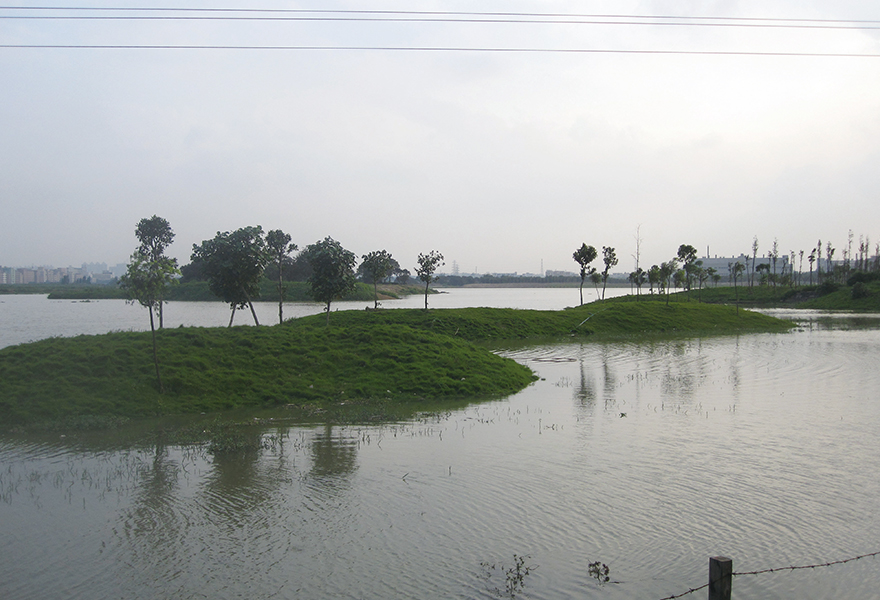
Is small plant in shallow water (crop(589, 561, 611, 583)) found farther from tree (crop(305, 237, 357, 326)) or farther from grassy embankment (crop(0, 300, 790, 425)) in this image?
tree (crop(305, 237, 357, 326))

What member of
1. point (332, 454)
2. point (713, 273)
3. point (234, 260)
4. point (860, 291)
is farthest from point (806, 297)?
point (332, 454)

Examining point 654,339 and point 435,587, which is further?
point 654,339

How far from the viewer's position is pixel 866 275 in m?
91.1

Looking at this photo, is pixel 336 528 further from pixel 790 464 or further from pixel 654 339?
pixel 654 339

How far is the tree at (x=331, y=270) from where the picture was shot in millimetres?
37656

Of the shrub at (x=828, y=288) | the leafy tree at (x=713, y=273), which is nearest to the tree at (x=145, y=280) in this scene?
the leafy tree at (x=713, y=273)

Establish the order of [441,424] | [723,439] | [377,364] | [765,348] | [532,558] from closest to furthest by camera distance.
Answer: [532,558] < [723,439] < [441,424] < [377,364] < [765,348]

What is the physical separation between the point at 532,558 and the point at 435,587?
1.65 m

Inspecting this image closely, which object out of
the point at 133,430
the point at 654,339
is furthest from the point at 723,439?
the point at 654,339

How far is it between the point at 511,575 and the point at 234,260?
28373 mm

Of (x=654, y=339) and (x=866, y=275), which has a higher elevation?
(x=866, y=275)

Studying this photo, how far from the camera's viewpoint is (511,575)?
791 centimetres

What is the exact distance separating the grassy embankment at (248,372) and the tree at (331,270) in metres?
9.91

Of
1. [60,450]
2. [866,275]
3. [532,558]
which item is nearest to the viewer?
[532,558]
